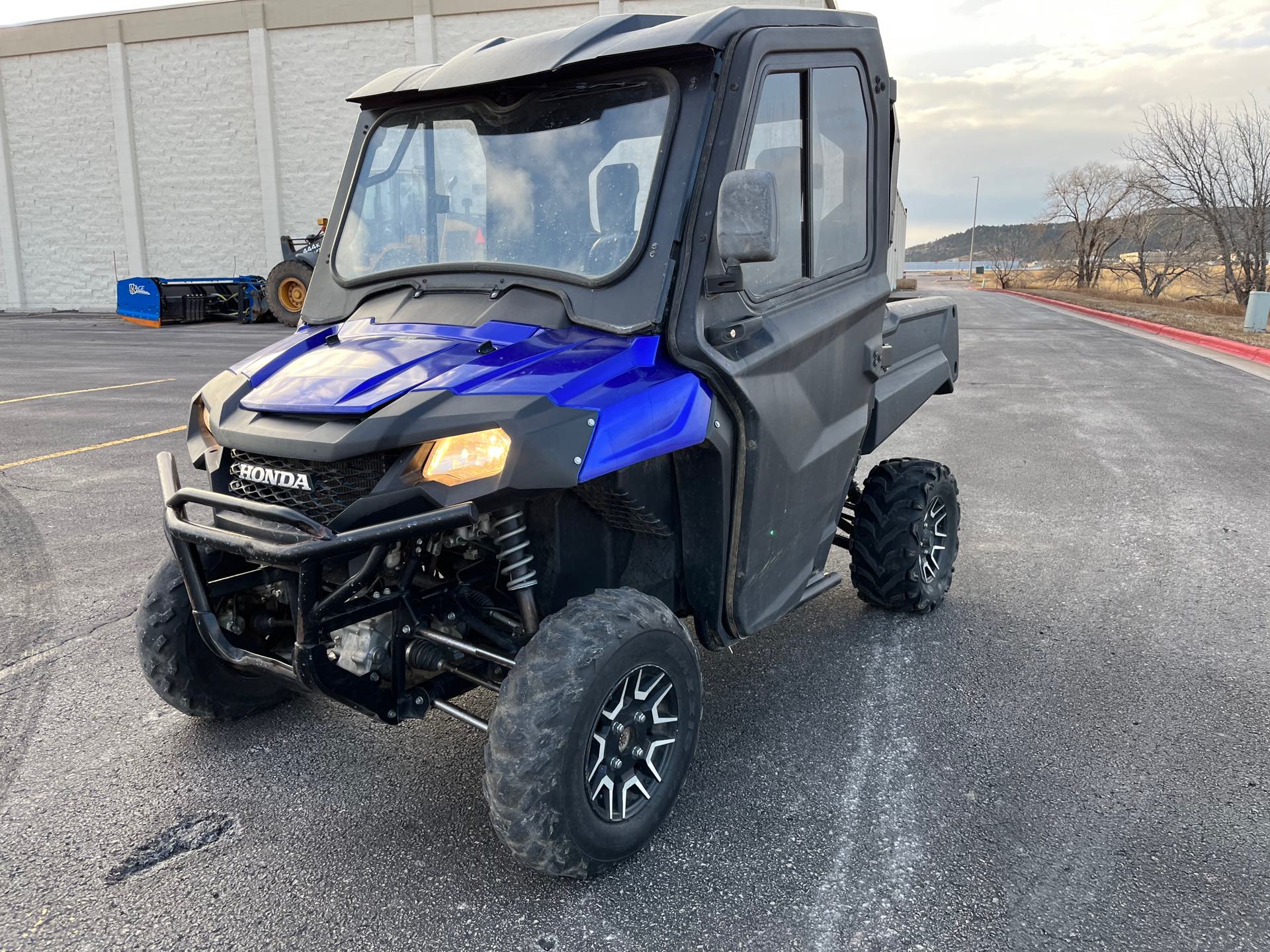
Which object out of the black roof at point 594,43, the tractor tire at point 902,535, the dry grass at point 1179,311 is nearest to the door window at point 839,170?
the black roof at point 594,43

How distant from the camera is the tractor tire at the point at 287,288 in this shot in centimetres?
1994

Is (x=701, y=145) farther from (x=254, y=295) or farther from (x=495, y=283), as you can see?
(x=254, y=295)

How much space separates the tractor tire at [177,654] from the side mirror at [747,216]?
207 centimetres

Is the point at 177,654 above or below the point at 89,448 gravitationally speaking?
above

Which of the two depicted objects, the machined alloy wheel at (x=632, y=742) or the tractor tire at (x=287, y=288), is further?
the tractor tire at (x=287, y=288)

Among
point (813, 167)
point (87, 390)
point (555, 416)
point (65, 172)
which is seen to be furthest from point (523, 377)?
point (65, 172)

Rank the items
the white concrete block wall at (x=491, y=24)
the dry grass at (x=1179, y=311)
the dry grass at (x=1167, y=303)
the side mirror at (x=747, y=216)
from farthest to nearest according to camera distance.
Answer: the white concrete block wall at (x=491, y=24), the dry grass at (x=1167, y=303), the dry grass at (x=1179, y=311), the side mirror at (x=747, y=216)

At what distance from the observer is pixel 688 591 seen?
326cm

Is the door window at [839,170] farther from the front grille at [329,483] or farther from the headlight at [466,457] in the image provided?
the front grille at [329,483]

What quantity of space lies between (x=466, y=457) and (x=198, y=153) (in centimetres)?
2839

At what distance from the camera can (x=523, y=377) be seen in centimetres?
262

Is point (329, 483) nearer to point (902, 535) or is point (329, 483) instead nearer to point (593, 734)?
point (593, 734)

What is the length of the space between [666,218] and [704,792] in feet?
6.04

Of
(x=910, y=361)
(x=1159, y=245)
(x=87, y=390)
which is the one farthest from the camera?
(x=1159, y=245)
